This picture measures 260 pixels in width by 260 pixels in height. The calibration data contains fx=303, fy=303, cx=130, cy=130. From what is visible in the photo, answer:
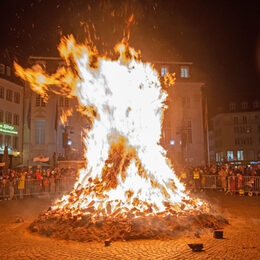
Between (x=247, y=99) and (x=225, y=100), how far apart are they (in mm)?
4674

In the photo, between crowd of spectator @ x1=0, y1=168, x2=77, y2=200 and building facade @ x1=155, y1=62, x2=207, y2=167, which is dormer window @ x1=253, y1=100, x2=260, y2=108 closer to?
building facade @ x1=155, y1=62, x2=207, y2=167

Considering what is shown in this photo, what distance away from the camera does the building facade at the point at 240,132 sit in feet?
211

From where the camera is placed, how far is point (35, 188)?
19.8 metres

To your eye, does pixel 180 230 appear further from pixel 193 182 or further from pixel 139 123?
pixel 193 182

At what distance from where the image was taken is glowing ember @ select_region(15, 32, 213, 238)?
404 inches

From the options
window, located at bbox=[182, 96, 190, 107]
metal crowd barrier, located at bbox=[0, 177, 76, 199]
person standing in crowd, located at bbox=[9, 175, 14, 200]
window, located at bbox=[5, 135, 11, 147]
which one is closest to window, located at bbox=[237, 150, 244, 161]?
window, located at bbox=[182, 96, 190, 107]

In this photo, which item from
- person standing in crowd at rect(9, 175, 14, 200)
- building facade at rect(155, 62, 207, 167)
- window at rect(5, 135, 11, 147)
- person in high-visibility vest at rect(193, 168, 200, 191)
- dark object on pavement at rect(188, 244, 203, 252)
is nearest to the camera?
dark object on pavement at rect(188, 244, 203, 252)

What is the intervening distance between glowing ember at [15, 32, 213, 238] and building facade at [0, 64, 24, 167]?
1199 inches

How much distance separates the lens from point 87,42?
1163cm

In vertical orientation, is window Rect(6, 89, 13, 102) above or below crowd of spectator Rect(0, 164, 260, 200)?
above

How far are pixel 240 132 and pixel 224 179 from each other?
48197 mm

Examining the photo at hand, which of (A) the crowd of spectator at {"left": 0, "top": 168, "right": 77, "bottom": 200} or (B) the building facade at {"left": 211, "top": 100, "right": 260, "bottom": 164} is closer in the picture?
(A) the crowd of spectator at {"left": 0, "top": 168, "right": 77, "bottom": 200}

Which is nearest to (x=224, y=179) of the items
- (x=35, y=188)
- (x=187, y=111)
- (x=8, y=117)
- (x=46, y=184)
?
(x=46, y=184)

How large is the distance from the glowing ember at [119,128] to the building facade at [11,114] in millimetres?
30459
